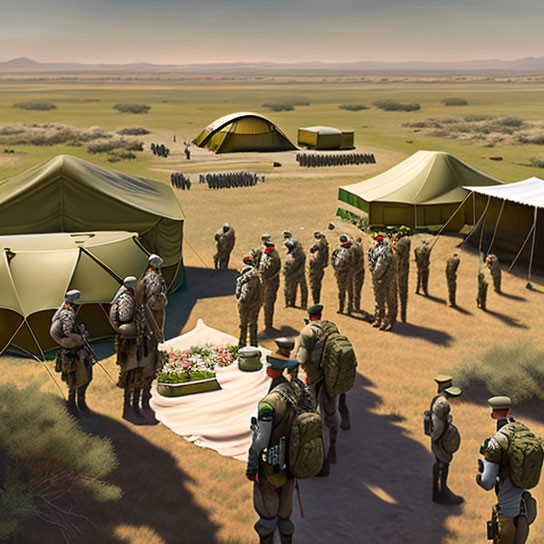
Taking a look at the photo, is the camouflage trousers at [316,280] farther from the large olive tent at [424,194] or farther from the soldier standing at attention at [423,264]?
the large olive tent at [424,194]

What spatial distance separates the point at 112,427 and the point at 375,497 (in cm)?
400

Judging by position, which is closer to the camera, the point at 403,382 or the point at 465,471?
the point at 465,471

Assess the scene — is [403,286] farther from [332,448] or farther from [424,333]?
[332,448]

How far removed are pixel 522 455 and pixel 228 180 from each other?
86.5ft

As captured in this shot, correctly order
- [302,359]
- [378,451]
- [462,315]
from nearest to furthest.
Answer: [302,359] → [378,451] → [462,315]

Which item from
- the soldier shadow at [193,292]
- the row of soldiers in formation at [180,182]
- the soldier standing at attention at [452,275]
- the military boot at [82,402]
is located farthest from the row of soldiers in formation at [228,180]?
the military boot at [82,402]

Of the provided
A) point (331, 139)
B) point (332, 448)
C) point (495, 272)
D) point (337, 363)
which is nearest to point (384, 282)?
point (495, 272)

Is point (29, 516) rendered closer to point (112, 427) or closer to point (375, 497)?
point (112, 427)

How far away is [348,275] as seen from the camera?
510 inches

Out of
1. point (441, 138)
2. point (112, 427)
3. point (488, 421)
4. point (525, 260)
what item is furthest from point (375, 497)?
point (441, 138)

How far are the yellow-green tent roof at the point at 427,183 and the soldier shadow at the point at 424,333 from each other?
864cm

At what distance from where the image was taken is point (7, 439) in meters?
6.98

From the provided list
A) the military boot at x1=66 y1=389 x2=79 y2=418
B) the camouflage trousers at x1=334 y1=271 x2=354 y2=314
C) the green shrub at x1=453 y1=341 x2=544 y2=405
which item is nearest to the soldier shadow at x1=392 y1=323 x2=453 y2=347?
the camouflage trousers at x1=334 y1=271 x2=354 y2=314

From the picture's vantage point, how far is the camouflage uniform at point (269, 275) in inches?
473
